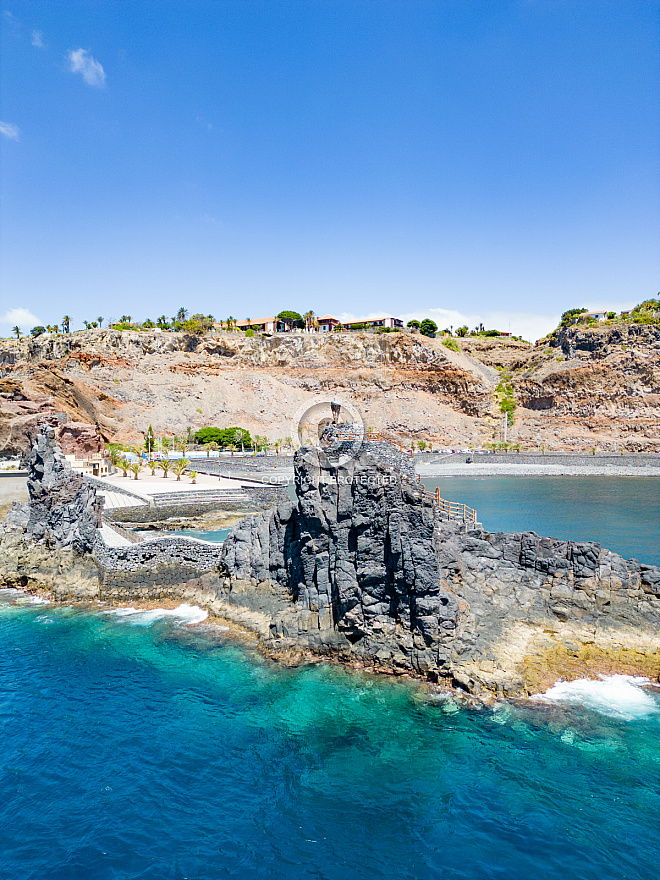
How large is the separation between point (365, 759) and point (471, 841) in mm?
2888

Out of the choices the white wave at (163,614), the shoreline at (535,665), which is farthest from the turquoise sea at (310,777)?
the white wave at (163,614)

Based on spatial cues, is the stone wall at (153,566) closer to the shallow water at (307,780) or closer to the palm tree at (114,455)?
the shallow water at (307,780)

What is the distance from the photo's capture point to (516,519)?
38062 mm

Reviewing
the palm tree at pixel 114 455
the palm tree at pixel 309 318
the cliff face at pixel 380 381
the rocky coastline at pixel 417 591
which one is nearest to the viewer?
the rocky coastline at pixel 417 591

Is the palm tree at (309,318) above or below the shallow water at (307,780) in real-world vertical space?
above

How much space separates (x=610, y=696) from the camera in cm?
1428

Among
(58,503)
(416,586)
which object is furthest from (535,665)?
(58,503)

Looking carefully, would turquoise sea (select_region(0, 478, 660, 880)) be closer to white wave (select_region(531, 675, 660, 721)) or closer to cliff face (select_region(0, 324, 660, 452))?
white wave (select_region(531, 675, 660, 721))

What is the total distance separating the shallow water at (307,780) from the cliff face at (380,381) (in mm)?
66687

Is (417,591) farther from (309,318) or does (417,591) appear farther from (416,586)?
(309,318)

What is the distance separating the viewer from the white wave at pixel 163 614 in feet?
67.0

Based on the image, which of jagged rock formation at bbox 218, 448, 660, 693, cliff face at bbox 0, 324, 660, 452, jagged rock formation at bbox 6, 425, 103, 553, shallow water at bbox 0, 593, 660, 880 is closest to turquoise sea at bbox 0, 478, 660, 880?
shallow water at bbox 0, 593, 660, 880

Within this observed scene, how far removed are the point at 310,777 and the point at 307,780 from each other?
0.11 meters

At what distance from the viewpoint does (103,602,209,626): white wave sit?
2042 centimetres
